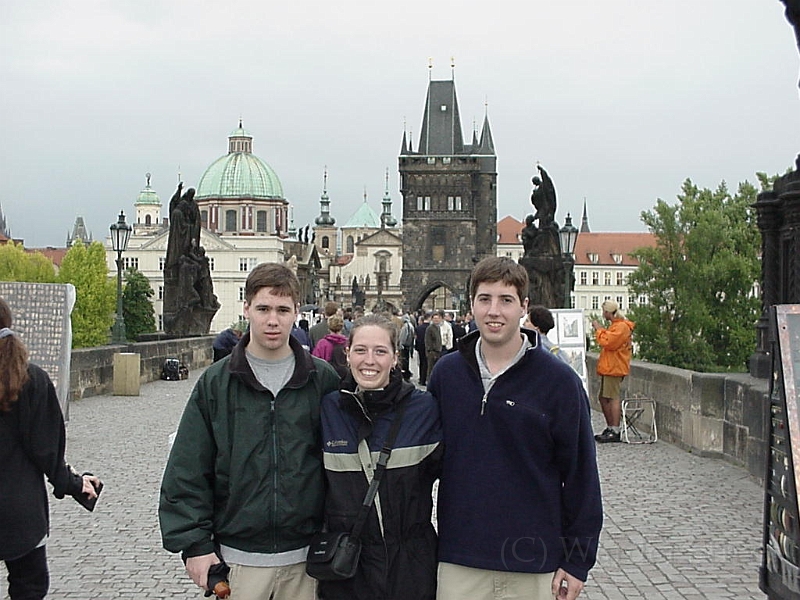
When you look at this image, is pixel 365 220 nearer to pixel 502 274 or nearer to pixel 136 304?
pixel 136 304

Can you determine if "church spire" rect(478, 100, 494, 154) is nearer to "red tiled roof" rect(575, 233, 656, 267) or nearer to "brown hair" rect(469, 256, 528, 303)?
"red tiled roof" rect(575, 233, 656, 267)

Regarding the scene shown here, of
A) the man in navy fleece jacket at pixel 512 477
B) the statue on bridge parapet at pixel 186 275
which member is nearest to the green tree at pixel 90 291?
the statue on bridge parapet at pixel 186 275

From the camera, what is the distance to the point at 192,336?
26.2 metres

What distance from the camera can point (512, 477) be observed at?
3484mm

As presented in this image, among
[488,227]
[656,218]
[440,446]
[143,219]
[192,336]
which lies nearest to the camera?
[440,446]

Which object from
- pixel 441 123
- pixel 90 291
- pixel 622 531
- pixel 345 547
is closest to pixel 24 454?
pixel 345 547

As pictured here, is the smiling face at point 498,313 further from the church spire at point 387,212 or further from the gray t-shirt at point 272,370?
the church spire at point 387,212

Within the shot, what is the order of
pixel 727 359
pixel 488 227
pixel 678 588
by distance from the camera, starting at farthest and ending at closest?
pixel 488 227
pixel 727 359
pixel 678 588

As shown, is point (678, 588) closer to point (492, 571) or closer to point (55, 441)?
point (492, 571)

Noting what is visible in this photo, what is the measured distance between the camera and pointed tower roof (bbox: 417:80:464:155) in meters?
100

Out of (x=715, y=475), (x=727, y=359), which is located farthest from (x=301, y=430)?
(x=727, y=359)

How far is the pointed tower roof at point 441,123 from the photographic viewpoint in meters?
100

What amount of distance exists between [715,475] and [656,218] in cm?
4412

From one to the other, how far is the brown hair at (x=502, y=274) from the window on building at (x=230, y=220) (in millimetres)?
121253
